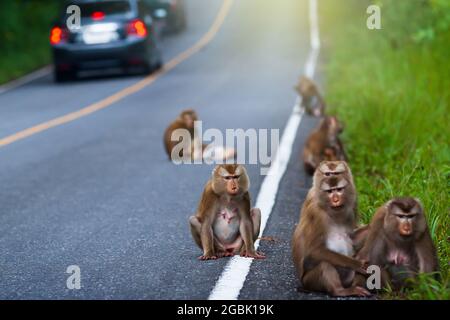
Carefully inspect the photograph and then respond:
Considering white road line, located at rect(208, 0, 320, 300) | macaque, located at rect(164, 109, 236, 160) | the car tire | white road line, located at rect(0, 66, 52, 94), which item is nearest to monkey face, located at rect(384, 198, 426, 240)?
white road line, located at rect(208, 0, 320, 300)

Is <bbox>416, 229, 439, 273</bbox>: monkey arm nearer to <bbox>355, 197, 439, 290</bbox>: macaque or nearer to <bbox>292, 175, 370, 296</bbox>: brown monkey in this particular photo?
<bbox>355, 197, 439, 290</bbox>: macaque

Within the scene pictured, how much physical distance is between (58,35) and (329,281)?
1829cm

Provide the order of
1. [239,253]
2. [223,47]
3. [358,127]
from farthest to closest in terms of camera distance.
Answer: [223,47], [358,127], [239,253]

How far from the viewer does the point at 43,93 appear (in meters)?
21.5

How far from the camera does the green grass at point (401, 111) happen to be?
7902 millimetres

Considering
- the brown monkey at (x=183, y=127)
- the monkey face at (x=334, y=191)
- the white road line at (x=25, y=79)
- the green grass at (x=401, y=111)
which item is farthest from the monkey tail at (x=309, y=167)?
the white road line at (x=25, y=79)

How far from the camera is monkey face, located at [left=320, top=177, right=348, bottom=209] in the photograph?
5.66 metres

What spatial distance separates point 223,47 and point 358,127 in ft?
63.5

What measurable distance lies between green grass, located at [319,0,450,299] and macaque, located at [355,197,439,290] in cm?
10

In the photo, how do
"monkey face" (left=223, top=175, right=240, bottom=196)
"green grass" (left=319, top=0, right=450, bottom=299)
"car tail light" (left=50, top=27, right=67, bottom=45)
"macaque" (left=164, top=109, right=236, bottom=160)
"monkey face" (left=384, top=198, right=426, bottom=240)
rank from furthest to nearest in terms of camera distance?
1. "car tail light" (left=50, top=27, right=67, bottom=45)
2. "macaque" (left=164, top=109, right=236, bottom=160)
3. "green grass" (left=319, top=0, right=450, bottom=299)
4. "monkey face" (left=223, top=175, right=240, bottom=196)
5. "monkey face" (left=384, top=198, right=426, bottom=240)

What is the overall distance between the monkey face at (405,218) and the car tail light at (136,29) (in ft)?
59.5

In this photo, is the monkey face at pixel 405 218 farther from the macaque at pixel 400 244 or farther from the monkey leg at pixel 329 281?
the monkey leg at pixel 329 281

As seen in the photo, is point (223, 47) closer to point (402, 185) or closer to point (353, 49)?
point (353, 49)
